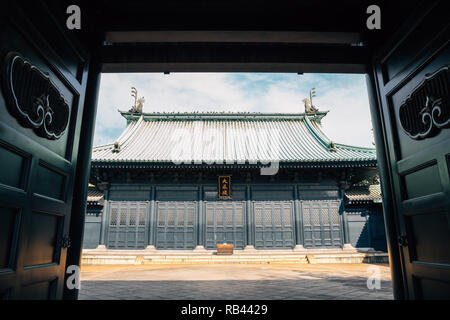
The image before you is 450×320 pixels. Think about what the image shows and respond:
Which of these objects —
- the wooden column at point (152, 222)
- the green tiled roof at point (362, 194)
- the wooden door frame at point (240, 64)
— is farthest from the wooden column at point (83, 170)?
the green tiled roof at point (362, 194)

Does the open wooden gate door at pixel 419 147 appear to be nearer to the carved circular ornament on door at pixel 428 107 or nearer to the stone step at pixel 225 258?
the carved circular ornament on door at pixel 428 107

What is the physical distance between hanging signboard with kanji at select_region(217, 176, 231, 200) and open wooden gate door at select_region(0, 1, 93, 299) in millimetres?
9837

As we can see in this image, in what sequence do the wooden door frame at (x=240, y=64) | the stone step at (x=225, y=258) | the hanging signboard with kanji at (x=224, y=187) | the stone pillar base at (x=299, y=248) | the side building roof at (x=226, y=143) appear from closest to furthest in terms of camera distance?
the wooden door frame at (x=240, y=64)
the stone step at (x=225, y=258)
the side building roof at (x=226, y=143)
the stone pillar base at (x=299, y=248)
the hanging signboard with kanji at (x=224, y=187)

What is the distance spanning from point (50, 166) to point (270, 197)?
10871mm

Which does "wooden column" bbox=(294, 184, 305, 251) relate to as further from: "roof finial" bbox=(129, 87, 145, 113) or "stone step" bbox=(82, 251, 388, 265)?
"roof finial" bbox=(129, 87, 145, 113)

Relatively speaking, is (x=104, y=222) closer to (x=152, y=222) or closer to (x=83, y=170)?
(x=152, y=222)

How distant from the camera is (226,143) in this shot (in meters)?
14.5

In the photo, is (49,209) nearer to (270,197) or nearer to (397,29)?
(397,29)

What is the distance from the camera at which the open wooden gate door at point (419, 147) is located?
196cm

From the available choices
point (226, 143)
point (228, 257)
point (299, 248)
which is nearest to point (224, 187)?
point (228, 257)

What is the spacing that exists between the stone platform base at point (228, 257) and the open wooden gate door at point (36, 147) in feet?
30.9

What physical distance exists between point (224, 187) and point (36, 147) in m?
10.5
